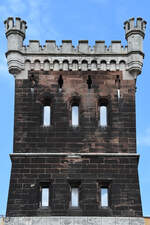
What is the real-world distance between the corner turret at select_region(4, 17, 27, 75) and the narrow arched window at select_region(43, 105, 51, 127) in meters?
2.65

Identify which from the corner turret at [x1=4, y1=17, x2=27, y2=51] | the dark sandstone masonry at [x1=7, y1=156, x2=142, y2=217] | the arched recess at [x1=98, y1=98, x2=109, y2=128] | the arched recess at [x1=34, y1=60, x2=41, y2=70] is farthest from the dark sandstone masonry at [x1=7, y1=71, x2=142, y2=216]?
the corner turret at [x1=4, y1=17, x2=27, y2=51]

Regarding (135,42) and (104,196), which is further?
(135,42)

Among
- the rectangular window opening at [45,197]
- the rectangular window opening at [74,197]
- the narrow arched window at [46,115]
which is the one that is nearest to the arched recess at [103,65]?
the narrow arched window at [46,115]

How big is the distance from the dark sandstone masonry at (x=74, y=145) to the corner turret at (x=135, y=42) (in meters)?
0.87

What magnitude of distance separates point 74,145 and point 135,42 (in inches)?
285

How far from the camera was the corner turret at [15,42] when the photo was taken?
50906mm

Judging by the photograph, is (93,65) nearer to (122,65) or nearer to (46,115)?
(122,65)

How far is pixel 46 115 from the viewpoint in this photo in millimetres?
49906

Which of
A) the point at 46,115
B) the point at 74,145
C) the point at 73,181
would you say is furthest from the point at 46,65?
the point at 73,181

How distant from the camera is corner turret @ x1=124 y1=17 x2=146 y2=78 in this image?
5088cm

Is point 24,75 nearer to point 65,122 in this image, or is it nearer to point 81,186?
point 65,122

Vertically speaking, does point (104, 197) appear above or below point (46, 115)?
below

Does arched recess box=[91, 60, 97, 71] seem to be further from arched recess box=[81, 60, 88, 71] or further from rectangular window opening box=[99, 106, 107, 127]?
rectangular window opening box=[99, 106, 107, 127]

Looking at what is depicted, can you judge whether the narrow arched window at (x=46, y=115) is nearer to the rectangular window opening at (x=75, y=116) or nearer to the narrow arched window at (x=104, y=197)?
the rectangular window opening at (x=75, y=116)
